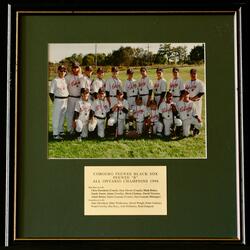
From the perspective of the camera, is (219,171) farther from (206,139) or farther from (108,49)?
(108,49)

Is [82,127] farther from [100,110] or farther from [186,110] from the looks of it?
[186,110]

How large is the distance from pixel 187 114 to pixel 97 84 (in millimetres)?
126

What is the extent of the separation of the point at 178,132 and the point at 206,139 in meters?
0.04

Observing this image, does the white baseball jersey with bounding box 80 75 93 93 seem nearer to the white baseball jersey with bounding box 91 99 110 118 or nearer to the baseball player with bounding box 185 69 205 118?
the white baseball jersey with bounding box 91 99 110 118

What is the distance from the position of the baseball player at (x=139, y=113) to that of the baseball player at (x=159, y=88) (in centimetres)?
2

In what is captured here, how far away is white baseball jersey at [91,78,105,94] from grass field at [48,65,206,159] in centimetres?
7

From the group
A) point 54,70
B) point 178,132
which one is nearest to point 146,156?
point 178,132

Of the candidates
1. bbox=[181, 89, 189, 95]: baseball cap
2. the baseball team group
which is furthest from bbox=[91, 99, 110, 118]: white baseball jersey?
bbox=[181, 89, 189, 95]: baseball cap

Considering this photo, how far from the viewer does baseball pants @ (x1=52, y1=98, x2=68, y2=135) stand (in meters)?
0.62

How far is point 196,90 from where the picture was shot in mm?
623

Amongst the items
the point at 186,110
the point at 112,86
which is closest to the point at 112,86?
the point at 112,86

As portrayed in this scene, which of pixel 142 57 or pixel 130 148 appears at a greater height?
pixel 142 57

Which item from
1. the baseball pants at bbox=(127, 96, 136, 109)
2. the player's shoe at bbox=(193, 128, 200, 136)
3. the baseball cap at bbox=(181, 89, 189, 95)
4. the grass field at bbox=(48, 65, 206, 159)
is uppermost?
the baseball cap at bbox=(181, 89, 189, 95)

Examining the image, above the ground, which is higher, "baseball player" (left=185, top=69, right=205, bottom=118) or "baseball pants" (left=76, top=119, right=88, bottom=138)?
"baseball player" (left=185, top=69, right=205, bottom=118)
